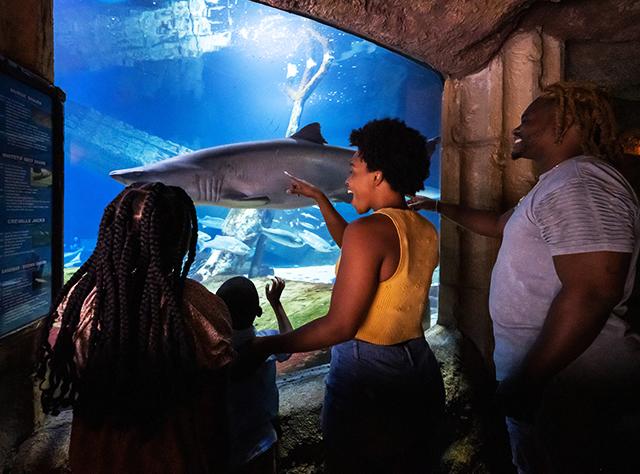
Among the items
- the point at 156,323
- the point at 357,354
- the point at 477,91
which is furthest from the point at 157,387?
the point at 477,91

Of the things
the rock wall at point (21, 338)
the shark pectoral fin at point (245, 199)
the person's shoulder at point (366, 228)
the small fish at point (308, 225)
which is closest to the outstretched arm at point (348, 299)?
the person's shoulder at point (366, 228)

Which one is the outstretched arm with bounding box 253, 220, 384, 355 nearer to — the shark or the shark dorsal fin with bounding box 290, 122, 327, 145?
the shark

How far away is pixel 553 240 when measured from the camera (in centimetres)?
132

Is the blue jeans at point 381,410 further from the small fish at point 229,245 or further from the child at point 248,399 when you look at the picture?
the small fish at point 229,245

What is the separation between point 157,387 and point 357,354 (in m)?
0.74

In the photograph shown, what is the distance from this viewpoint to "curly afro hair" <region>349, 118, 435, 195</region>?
58.1 inches

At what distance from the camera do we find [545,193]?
1.40 m

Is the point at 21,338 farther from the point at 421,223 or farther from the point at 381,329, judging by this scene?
the point at 421,223

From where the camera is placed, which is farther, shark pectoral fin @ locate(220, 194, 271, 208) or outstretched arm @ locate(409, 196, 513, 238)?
shark pectoral fin @ locate(220, 194, 271, 208)

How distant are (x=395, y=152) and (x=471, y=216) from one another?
1.10 meters

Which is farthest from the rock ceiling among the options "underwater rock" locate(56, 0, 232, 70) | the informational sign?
"underwater rock" locate(56, 0, 232, 70)

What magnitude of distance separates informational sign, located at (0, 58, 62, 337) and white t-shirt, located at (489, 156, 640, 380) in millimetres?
2108

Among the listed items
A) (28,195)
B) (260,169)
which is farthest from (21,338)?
(260,169)

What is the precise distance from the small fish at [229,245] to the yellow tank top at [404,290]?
1408cm
